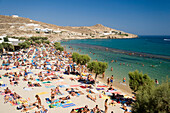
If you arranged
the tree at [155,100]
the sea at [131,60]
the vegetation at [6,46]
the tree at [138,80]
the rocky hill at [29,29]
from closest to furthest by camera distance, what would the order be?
the tree at [155,100], the tree at [138,80], the sea at [131,60], the vegetation at [6,46], the rocky hill at [29,29]

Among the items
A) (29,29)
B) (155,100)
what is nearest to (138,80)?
(155,100)

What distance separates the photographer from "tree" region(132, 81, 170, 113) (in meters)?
6.20

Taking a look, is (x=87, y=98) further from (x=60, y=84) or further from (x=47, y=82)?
(x=47, y=82)

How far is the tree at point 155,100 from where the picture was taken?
620cm

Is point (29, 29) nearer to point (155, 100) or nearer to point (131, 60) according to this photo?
point (131, 60)

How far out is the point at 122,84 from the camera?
57.2 ft

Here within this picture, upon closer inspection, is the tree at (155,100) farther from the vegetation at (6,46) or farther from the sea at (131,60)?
the vegetation at (6,46)

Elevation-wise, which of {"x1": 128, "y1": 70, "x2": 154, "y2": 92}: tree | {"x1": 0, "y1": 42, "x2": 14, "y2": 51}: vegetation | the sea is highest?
{"x1": 0, "y1": 42, "x2": 14, "y2": 51}: vegetation

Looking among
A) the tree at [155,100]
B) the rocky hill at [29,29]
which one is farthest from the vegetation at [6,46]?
the rocky hill at [29,29]

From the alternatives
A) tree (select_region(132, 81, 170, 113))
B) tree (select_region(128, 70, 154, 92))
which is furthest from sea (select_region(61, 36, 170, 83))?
tree (select_region(128, 70, 154, 92))

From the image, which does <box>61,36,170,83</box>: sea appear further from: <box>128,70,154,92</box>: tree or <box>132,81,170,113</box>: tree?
<box>128,70,154,92</box>: tree

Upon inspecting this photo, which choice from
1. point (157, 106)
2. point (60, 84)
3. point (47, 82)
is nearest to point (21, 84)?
point (47, 82)

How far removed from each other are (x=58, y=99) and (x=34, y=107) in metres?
1.84

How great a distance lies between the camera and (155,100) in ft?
20.9
